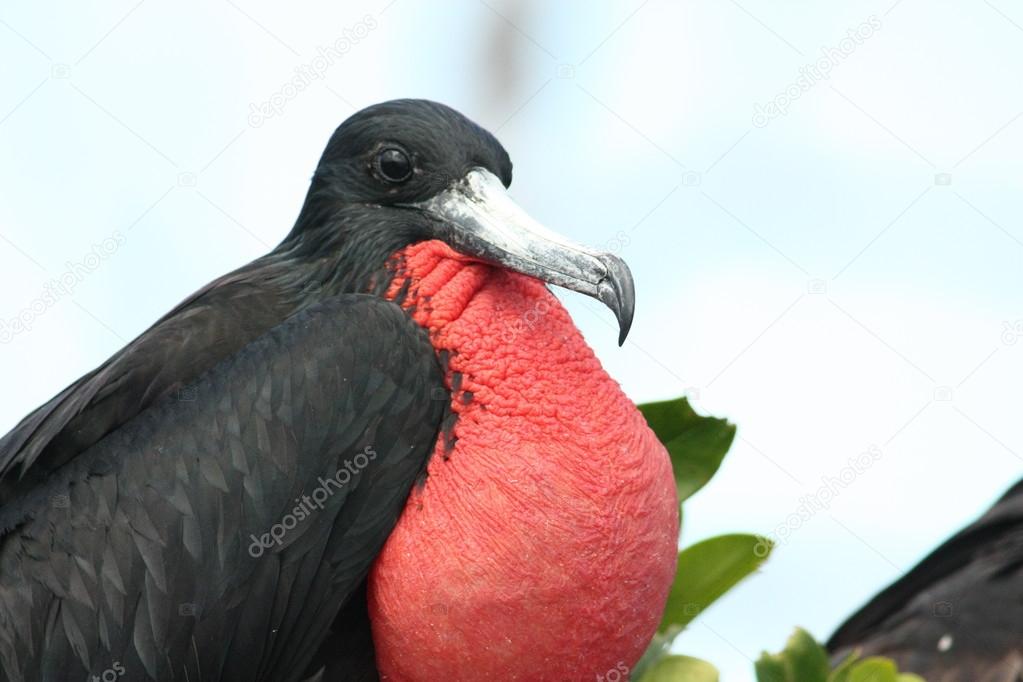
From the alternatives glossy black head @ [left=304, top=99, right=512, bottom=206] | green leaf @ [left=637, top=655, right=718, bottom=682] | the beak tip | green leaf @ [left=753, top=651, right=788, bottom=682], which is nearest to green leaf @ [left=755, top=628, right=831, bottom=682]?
green leaf @ [left=753, top=651, right=788, bottom=682]

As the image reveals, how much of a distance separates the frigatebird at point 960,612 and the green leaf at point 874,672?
1.11 metres

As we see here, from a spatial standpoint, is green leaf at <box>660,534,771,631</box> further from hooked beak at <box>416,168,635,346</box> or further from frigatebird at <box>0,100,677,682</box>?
hooked beak at <box>416,168,635,346</box>

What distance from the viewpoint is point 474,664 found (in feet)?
10.1

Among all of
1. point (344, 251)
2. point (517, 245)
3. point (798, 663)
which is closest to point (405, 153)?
point (344, 251)

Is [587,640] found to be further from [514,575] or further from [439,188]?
[439,188]

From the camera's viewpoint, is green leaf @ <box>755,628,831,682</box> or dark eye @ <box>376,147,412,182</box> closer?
green leaf @ <box>755,628,831,682</box>

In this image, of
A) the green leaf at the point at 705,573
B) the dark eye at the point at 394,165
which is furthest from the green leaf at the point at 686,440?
the dark eye at the point at 394,165

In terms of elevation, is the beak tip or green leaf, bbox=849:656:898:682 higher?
the beak tip

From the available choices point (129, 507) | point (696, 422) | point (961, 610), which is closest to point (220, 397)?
point (129, 507)

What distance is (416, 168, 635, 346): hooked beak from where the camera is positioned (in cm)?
324

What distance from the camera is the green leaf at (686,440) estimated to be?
11.8 ft

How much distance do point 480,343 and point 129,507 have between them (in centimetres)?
87

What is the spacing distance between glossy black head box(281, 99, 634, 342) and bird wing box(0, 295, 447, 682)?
1.15ft

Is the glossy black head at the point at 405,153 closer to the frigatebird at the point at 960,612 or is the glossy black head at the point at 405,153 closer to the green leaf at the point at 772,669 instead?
the green leaf at the point at 772,669
